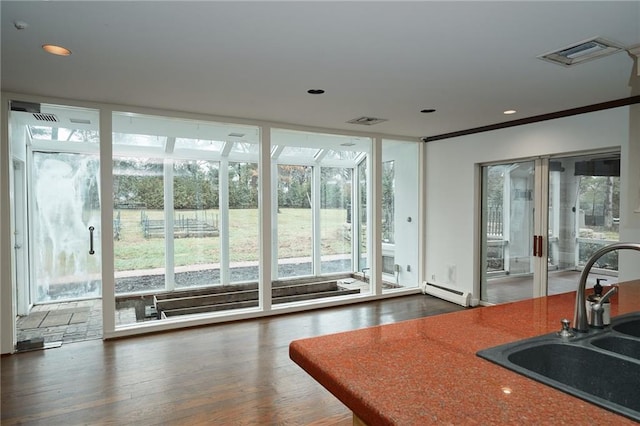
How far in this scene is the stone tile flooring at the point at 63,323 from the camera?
4293 mm

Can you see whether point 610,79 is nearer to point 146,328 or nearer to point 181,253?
point 146,328

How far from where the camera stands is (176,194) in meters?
6.12

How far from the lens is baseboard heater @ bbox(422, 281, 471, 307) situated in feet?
18.2

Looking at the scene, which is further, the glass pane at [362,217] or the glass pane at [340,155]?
the glass pane at [362,217]

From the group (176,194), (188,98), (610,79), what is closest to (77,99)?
(188,98)

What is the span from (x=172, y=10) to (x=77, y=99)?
2.50 m

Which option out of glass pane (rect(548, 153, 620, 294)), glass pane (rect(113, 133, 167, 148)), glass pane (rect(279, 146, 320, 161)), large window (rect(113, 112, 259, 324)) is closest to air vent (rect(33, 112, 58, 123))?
large window (rect(113, 112, 259, 324))

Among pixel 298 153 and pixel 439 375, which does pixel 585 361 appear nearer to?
pixel 439 375

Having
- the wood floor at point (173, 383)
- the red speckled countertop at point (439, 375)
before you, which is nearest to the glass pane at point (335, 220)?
the wood floor at point (173, 383)

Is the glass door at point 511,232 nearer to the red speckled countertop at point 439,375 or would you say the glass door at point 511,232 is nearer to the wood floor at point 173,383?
the wood floor at point 173,383

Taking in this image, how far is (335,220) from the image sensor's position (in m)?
7.28

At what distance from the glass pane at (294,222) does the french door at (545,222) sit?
299 centimetres

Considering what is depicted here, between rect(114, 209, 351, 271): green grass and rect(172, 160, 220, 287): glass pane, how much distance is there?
16 millimetres

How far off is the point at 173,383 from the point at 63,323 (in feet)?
8.58
